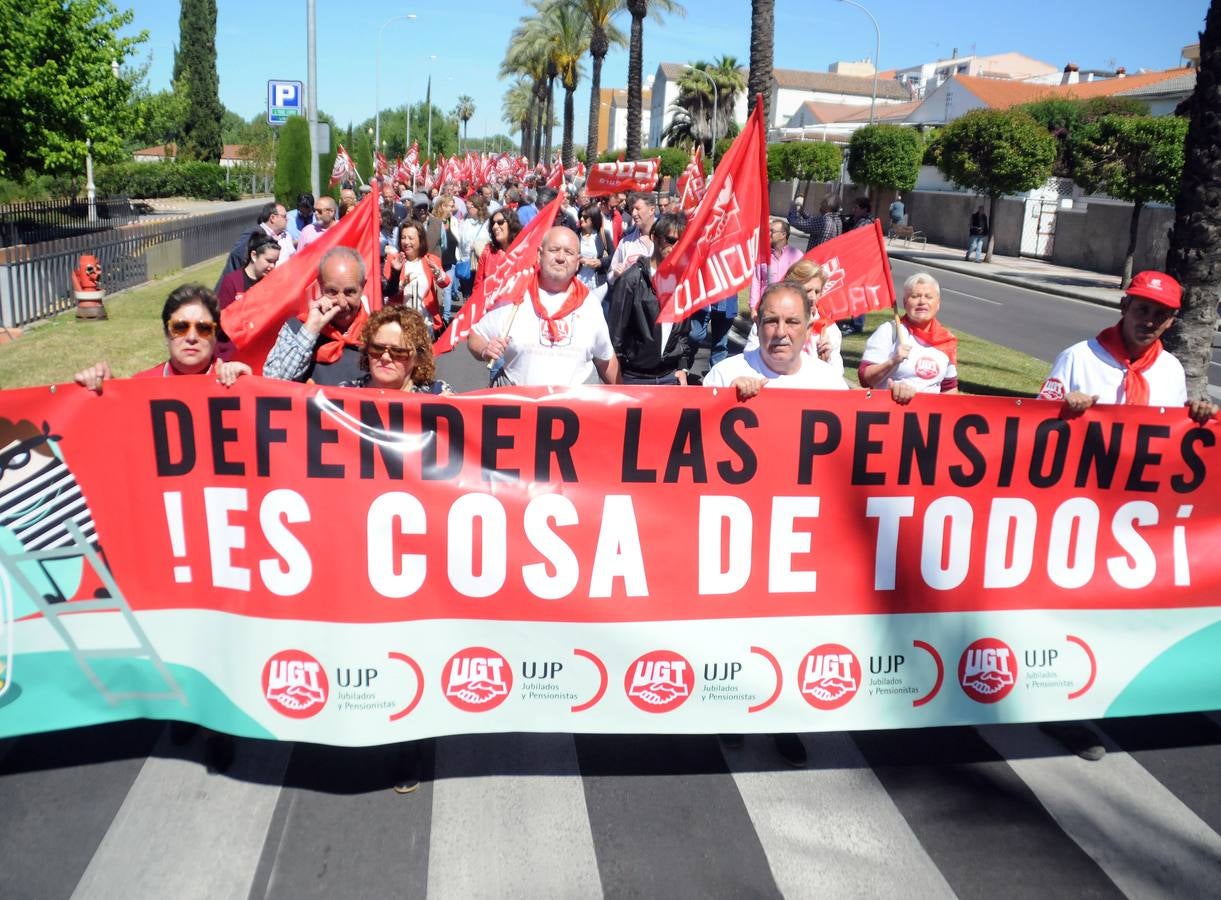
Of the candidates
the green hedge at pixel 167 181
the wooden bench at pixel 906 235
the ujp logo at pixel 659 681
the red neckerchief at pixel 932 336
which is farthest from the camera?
the green hedge at pixel 167 181

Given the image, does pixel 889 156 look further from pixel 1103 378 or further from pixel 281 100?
pixel 1103 378

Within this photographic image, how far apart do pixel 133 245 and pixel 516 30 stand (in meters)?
56.0

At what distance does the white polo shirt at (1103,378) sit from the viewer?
4.82 meters

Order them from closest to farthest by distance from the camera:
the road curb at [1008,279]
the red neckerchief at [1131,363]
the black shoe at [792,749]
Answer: the black shoe at [792,749]
the red neckerchief at [1131,363]
the road curb at [1008,279]

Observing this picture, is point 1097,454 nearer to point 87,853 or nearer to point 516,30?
point 87,853

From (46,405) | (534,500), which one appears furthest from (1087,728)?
(46,405)

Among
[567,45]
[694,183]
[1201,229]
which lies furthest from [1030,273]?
[567,45]

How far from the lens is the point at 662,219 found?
8953 mm

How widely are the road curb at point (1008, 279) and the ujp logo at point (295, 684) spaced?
24.0 metres

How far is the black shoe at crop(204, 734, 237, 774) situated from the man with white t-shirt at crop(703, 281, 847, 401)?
228 cm

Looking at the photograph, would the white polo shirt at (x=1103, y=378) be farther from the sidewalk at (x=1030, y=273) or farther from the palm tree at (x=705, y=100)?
the palm tree at (x=705, y=100)

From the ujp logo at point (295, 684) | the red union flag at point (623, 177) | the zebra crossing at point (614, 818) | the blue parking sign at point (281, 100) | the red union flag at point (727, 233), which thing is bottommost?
the zebra crossing at point (614, 818)

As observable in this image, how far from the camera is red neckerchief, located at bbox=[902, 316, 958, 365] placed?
5.85m

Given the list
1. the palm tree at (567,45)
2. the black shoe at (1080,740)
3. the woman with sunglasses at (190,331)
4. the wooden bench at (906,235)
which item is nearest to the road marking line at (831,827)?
the black shoe at (1080,740)
